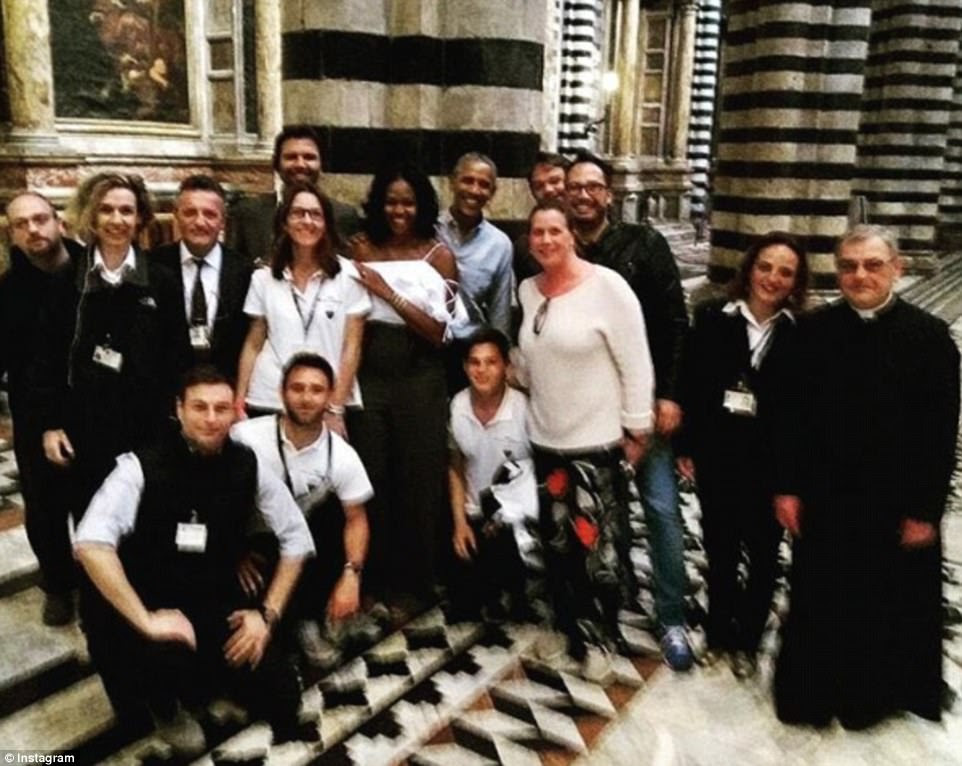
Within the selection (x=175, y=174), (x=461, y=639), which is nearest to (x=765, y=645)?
(x=461, y=639)

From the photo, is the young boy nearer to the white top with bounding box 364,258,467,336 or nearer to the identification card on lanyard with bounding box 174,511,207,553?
the white top with bounding box 364,258,467,336

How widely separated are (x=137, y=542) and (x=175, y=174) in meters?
8.79

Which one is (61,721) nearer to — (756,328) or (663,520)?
(663,520)

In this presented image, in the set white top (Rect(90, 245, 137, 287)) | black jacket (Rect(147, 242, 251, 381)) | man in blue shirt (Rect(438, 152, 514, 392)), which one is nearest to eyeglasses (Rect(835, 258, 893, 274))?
man in blue shirt (Rect(438, 152, 514, 392))

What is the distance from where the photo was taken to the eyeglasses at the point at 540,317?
303cm

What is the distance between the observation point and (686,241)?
17922 millimetres

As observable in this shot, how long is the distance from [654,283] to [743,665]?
1.33 meters

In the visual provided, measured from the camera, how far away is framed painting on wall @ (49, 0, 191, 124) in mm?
9312

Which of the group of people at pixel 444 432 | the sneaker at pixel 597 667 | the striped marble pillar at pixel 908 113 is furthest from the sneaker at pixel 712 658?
the striped marble pillar at pixel 908 113

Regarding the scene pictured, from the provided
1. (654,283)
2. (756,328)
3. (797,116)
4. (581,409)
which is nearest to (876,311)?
(756,328)

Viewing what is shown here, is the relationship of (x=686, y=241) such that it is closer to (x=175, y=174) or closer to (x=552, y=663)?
(x=175, y=174)

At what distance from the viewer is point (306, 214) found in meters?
3.07

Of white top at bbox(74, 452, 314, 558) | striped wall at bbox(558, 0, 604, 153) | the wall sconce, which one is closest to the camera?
white top at bbox(74, 452, 314, 558)

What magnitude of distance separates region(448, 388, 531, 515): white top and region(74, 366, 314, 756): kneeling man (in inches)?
29.0
